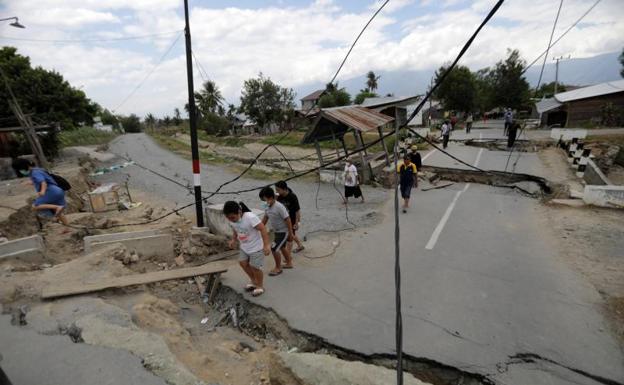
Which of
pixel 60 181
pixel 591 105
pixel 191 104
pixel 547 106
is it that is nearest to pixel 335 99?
pixel 547 106

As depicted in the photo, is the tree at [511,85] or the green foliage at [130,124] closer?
Result: the tree at [511,85]

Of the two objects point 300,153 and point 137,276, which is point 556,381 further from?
point 300,153

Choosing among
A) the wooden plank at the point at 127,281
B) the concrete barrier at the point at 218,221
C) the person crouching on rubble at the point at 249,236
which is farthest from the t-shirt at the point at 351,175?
the person crouching on rubble at the point at 249,236

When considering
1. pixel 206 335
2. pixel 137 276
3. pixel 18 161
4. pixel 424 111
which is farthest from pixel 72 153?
pixel 424 111

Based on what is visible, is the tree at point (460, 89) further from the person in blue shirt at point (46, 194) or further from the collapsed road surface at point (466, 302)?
the person in blue shirt at point (46, 194)

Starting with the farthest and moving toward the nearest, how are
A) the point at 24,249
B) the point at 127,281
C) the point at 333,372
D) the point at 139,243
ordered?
the point at 139,243
the point at 24,249
the point at 127,281
the point at 333,372

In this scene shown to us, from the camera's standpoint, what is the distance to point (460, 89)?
3866 centimetres

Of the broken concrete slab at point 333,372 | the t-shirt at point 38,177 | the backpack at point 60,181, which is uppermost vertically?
the t-shirt at point 38,177

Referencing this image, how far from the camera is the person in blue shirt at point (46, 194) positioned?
6.63m

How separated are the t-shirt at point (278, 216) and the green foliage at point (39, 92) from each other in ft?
73.4

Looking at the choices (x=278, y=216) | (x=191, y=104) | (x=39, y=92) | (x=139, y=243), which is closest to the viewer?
(x=278, y=216)

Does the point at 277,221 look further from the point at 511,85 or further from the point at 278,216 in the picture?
the point at 511,85

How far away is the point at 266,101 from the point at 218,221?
126 ft

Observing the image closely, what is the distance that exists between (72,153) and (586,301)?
31339 mm
